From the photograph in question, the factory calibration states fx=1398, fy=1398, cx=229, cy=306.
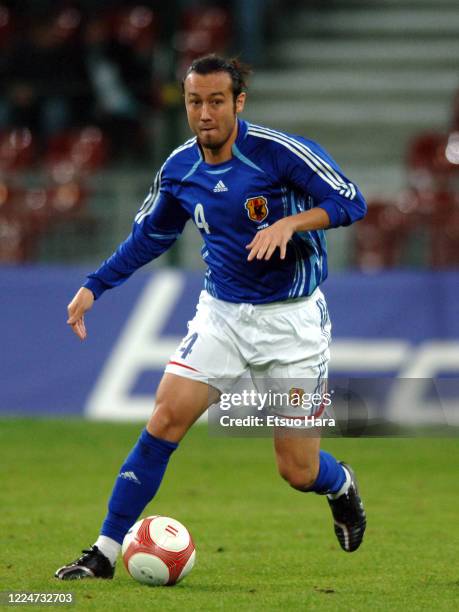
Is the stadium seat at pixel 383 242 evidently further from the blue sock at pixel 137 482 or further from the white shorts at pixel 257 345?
the blue sock at pixel 137 482

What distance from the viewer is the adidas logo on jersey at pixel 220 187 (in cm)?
632

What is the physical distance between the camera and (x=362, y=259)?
13.9 metres

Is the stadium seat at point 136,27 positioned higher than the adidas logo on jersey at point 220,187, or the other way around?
the adidas logo on jersey at point 220,187

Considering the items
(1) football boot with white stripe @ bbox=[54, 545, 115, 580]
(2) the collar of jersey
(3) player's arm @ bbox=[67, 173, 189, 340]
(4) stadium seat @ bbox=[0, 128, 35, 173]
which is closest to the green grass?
(1) football boot with white stripe @ bbox=[54, 545, 115, 580]

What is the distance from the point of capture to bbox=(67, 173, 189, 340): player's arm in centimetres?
662

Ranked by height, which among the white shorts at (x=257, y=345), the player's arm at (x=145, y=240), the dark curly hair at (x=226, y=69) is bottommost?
the white shorts at (x=257, y=345)

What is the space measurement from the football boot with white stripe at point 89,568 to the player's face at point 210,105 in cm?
190

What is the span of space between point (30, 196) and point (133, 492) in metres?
9.11

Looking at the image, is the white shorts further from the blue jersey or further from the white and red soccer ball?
the white and red soccer ball

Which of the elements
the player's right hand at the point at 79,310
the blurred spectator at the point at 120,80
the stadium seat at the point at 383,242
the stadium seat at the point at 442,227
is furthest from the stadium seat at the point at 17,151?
the player's right hand at the point at 79,310

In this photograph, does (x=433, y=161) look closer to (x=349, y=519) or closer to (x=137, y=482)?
(x=349, y=519)

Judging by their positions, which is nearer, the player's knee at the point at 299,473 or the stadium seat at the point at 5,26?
the player's knee at the point at 299,473

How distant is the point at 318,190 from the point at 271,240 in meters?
0.47

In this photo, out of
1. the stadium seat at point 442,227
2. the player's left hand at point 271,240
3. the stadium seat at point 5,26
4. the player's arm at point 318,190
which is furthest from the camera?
the stadium seat at point 5,26
